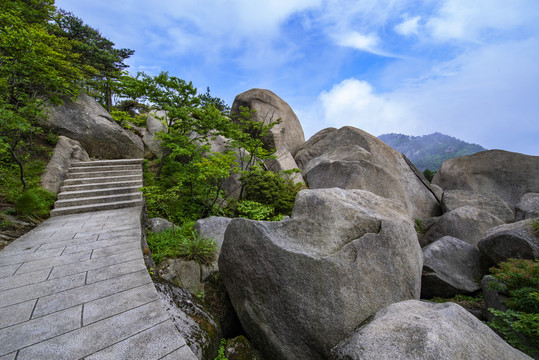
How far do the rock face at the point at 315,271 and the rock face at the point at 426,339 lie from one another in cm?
98

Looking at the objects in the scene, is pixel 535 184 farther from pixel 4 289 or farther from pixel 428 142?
pixel 428 142

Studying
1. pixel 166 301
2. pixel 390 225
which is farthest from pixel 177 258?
pixel 390 225

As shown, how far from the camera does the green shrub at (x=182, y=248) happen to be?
527 centimetres

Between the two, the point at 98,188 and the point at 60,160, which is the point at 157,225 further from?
the point at 60,160

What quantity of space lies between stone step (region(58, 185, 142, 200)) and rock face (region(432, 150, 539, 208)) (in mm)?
16700

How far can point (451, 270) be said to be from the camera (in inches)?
242

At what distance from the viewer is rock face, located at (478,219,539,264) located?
510cm

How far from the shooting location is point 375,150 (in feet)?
39.8

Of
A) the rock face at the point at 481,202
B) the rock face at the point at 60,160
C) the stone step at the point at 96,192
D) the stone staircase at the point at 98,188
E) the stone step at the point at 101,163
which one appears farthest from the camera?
the rock face at the point at 481,202

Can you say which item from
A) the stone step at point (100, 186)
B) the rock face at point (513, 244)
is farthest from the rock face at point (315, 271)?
the stone step at point (100, 186)

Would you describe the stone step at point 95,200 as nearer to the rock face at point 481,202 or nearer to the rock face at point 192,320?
the rock face at point 192,320

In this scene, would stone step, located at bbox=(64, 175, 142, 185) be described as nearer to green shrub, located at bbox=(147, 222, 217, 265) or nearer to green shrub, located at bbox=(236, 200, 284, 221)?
green shrub, located at bbox=(147, 222, 217, 265)

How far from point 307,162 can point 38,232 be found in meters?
11.7

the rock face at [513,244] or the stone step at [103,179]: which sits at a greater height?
the stone step at [103,179]
